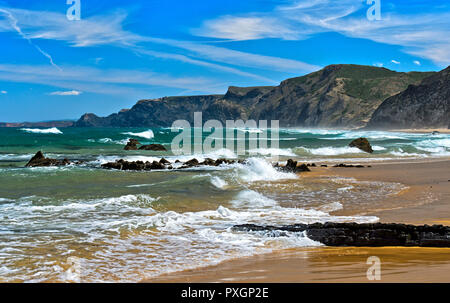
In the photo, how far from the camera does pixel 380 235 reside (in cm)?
607

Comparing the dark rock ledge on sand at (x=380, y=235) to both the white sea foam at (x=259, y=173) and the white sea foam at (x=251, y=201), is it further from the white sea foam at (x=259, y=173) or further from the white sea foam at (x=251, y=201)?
the white sea foam at (x=259, y=173)

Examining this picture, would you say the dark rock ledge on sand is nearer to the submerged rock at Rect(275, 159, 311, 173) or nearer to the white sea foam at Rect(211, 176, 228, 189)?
the white sea foam at Rect(211, 176, 228, 189)

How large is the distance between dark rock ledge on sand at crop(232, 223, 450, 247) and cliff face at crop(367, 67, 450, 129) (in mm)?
83983

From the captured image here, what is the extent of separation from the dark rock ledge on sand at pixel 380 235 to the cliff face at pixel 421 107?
83983 mm

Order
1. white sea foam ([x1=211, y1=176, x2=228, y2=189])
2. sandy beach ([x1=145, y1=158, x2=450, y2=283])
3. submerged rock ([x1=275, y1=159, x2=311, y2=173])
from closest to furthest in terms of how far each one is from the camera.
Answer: sandy beach ([x1=145, y1=158, x2=450, y2=283]) → white sea foam ([x1=211, y1=176, x2=228, y2=189]) → submerged rock ([x1=275, y1=159, x2=311, y2=173])

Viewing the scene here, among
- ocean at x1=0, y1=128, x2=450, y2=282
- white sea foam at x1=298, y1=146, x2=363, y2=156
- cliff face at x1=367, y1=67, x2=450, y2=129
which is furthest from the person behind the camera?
cliff face at x1=367, y1=67, x2=450, y2=129

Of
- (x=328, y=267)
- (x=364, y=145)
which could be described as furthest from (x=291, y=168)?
(x=364, y=145)

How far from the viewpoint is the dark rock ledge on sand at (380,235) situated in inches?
231

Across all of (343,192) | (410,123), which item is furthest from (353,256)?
(410,123)

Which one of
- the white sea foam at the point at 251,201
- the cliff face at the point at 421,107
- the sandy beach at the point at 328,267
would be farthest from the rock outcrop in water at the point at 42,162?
the cliff face at the point at 421,107

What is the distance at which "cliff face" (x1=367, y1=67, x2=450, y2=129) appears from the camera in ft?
273

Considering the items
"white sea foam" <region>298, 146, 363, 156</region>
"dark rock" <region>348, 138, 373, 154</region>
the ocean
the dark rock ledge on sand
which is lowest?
the ocean

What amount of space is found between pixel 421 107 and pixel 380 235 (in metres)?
90.9

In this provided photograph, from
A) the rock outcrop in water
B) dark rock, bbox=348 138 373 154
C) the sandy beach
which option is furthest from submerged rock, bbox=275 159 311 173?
dark rock, bbox=348 138 373 154
